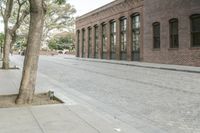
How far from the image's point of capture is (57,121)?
5855mm

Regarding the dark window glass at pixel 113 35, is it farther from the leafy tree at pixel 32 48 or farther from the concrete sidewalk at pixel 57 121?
the concrete sidewalk at pixel 57 121

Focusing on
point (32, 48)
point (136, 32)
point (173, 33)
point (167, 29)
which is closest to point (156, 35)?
point (167, 29)

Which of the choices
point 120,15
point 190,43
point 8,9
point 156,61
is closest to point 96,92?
point 8,9

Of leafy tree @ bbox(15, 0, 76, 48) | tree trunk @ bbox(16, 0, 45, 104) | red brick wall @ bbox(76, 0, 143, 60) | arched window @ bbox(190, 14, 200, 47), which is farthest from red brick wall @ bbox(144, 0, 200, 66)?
leafy tree @ bbox(15, 0, 76, 48)

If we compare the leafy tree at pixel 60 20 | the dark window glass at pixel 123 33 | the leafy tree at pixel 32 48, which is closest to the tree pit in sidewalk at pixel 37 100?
the leafy tree at pixel 32 48

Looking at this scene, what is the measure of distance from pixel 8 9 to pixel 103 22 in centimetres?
2401

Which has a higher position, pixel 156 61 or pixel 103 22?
pixel 103 22

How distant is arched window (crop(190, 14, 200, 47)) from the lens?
2381 cm

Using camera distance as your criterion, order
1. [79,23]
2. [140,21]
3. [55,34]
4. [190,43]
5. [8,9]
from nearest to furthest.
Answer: [8,9]
[190,43]
[140,21]
[79,23]
[55,34]

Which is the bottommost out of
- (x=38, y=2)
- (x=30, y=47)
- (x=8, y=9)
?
(x=30, y=47)

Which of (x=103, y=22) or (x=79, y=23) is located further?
(x=79, y=23)

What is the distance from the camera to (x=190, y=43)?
961 inches

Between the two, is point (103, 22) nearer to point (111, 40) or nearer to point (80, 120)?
point (111, 40)

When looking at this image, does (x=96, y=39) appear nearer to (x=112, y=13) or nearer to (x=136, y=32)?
(x=112, y=13)
